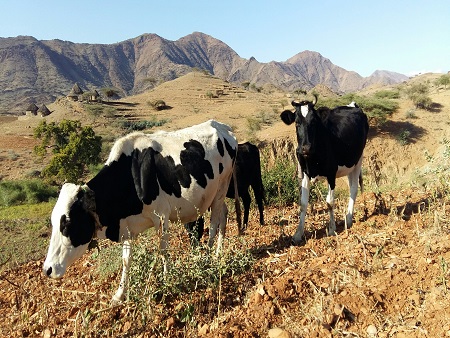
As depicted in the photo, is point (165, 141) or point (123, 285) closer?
point (123, 285)

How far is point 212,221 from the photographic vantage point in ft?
19.5

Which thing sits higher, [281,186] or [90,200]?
[90,200]

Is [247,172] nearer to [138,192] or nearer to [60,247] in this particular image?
[138,192]

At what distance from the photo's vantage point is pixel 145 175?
15.4ft

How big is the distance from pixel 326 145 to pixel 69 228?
3.90 meters

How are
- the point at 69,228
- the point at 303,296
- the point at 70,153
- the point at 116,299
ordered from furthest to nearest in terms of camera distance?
the point at 70,153 < the point at 69,228 < the point at 116,299 < the point at 303,296

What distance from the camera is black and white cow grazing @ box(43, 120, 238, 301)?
13.2 feet

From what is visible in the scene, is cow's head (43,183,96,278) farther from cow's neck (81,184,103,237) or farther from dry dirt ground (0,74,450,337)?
dry dirt ground (0,74,450,337)

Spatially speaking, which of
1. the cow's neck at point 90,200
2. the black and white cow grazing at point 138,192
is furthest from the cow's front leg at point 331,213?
the cow's neck at point 90,200

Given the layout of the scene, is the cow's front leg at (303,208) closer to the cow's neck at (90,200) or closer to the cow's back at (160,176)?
the cow's back at (160,176)

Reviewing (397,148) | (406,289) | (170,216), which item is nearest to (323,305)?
(406,289)

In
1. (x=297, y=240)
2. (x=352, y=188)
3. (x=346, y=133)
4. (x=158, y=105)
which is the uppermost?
(x=158, y=105)

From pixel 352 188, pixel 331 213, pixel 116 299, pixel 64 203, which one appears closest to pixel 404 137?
pixel 352 188

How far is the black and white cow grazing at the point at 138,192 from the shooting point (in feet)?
13.2
